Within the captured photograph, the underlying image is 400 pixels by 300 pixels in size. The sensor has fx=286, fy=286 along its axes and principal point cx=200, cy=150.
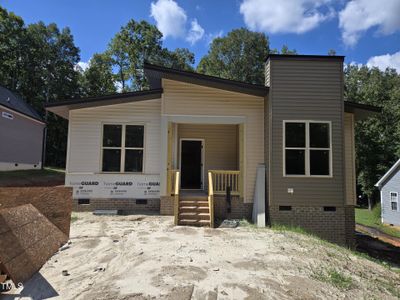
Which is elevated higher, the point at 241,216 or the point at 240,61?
the point at 240,61

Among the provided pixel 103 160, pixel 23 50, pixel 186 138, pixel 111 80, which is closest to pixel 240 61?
pixel 111 80

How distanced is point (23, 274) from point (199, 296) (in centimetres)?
250

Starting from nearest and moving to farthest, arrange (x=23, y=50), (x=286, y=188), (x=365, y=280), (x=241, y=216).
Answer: (x=365, y=280) → (x=286, y=188) → (x=241, y=216) → (x=23, y=50)

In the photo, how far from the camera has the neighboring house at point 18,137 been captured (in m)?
17.8

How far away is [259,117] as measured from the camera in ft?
31.4

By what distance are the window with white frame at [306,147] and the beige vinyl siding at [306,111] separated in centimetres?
16

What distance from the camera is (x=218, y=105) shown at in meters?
9.63

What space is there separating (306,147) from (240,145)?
2.12m

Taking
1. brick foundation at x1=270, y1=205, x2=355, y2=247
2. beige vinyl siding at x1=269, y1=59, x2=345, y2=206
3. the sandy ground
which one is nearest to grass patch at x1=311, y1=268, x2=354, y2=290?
the sandy ground

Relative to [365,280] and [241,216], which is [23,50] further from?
[365,280]

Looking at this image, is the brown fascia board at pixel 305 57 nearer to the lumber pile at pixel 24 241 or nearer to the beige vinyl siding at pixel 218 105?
the beige vinyl siding at pixel 218 105

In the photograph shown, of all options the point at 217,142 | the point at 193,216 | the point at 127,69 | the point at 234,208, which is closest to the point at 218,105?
the point at 217,142

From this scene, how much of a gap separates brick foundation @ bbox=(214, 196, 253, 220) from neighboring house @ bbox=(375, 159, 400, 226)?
635 inches

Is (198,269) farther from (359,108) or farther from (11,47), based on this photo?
(11,47)
